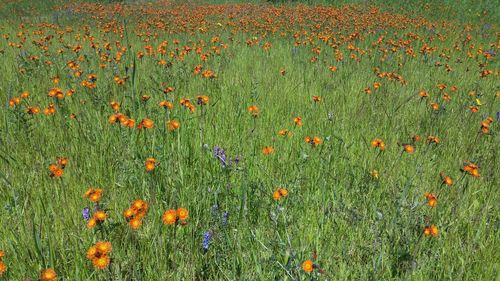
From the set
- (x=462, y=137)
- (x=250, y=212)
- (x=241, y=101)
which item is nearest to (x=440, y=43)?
(x=462, y=137)

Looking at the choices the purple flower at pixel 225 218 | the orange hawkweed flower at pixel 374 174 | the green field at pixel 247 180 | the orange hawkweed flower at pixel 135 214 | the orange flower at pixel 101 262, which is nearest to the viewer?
the orange flower at pixel 101 262

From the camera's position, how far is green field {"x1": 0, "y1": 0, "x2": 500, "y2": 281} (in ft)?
5.56

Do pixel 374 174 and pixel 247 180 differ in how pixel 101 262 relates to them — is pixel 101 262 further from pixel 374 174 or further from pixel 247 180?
pixel 374 174

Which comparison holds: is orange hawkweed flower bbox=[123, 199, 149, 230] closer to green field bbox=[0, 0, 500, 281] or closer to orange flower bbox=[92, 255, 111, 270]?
green field bbox=[0, 0, 500, 281]

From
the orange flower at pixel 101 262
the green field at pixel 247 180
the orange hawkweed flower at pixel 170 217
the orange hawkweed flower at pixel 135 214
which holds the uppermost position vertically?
the orange hawkweed flower at pixel 135 214

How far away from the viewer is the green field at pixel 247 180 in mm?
1693

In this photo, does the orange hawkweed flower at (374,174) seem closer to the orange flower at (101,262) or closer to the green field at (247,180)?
the green field at (247,180)

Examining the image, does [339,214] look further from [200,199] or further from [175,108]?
[175,108]

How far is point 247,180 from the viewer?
2.23 meters

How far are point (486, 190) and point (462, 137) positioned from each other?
0.96 meters

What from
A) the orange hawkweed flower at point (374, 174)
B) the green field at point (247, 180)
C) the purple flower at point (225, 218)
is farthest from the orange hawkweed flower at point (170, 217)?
the orange hawkweed flower at point (374, 174)

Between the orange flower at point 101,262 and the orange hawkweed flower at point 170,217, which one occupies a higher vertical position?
the orange hawkweed flower at point 170,217

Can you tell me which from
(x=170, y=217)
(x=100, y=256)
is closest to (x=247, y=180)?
(x=170, y=217)

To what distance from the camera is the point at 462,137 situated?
128 inches
